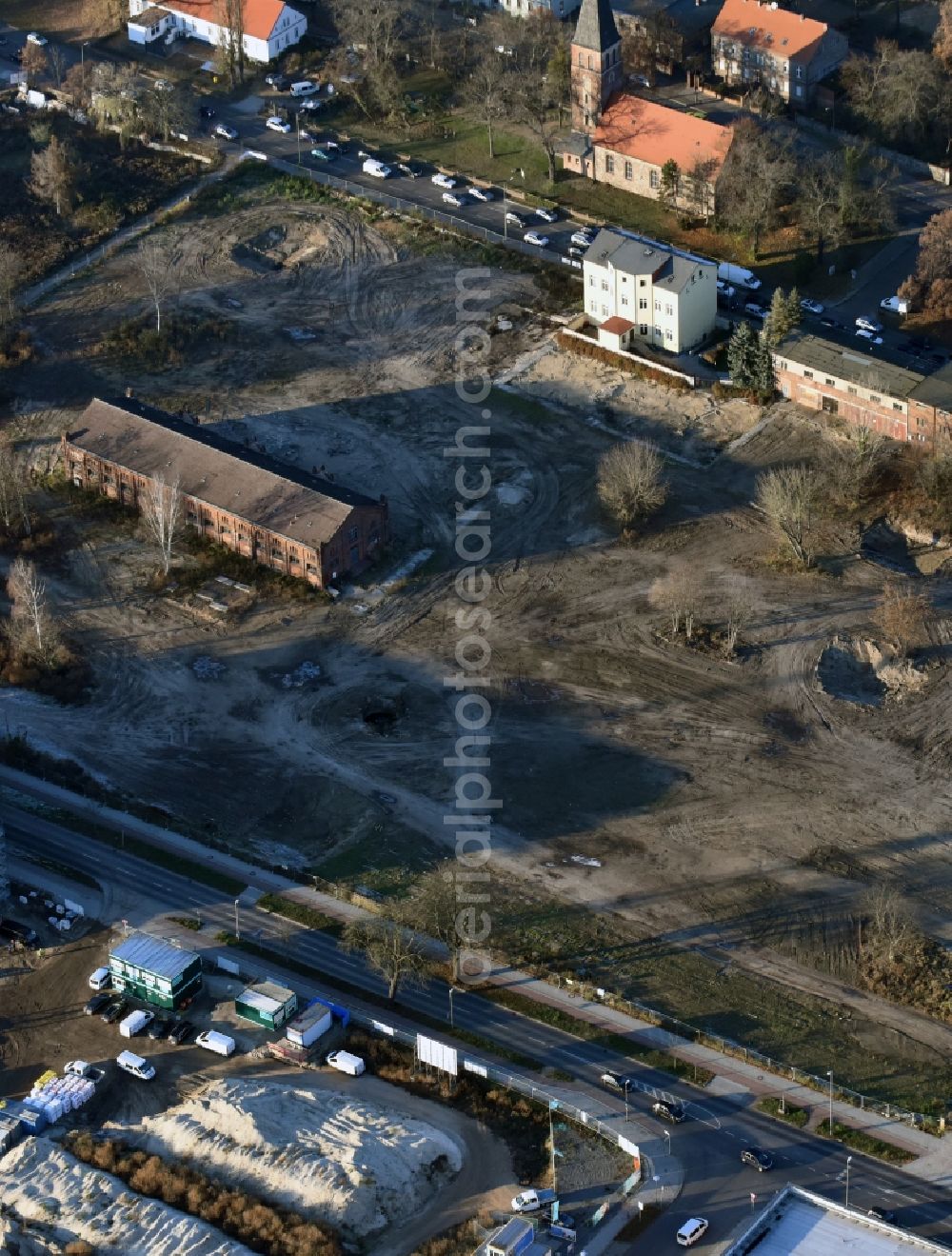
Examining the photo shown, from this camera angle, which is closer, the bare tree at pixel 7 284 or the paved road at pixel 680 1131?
the paved road at pixel 680 1131

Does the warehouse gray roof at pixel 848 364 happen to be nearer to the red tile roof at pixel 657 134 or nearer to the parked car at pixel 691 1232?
the red tile roof at pixel 657 134

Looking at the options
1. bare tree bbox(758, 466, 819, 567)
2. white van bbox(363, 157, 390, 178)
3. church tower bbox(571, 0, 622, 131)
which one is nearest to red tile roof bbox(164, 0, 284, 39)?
white van bbox(363, 157, 390, 178)

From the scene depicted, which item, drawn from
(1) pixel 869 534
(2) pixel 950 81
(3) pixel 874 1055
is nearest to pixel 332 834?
(3) pixel 874 1055

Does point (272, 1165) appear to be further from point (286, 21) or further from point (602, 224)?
point (286, 21)

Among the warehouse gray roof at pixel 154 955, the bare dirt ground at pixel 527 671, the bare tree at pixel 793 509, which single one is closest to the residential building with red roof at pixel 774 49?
the bare dirt ground at pixel 527 671

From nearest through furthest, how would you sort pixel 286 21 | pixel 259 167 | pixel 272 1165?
1. pixel 272 1165
2. pixel 259 167
3. pixel 286 21

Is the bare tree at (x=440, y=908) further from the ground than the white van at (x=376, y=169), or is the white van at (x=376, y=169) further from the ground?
the white van at (x=376, y=169)
